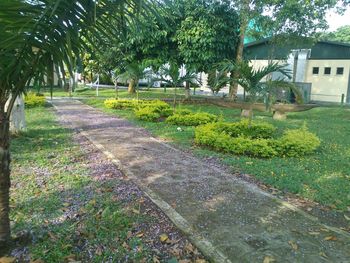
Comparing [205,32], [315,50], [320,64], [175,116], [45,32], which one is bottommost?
[175,116]

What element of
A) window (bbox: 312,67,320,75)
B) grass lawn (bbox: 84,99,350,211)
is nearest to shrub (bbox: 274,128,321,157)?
grass lawn (bbox: 84,99,350,211)

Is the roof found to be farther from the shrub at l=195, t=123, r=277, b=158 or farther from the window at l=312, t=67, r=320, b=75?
the shrub at l=195, t=123, r=277, b=158

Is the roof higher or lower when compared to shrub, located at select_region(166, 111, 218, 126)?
higher

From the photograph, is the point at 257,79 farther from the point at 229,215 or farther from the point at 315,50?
the point at 315,50

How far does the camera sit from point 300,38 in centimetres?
1836

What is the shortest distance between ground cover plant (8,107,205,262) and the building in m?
19.6

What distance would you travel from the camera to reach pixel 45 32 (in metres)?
1.96

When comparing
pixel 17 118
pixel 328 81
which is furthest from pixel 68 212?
pixel 328 81

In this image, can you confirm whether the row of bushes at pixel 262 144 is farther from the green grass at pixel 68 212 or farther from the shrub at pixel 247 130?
the green grass at pixel 68 212

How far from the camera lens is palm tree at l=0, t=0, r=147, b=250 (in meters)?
1.85

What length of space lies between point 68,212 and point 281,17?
1612 cm

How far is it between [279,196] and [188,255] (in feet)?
6.96

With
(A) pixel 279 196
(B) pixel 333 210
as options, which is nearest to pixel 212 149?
(A) pixel 279 196

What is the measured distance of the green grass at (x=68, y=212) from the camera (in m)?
2.99
